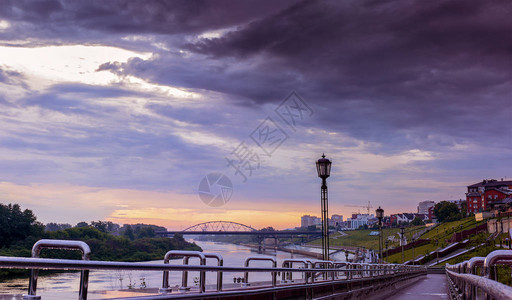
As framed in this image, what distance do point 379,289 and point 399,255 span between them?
92153 mm

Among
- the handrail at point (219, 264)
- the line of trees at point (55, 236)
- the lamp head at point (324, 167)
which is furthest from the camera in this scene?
the line of trees at point (55, 236)

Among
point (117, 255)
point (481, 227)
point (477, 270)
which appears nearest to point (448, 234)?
point (481, 227)

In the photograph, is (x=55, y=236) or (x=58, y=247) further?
(x=55, y=236)

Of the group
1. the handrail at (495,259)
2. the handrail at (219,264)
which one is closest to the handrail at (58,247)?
the handrail at (219,264)

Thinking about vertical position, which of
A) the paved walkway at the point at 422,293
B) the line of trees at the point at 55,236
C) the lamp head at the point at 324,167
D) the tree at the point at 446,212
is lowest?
the paved walkway at the point at 422,293

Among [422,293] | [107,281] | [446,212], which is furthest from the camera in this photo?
[446,212]

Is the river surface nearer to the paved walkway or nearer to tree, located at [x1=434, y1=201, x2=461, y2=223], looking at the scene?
the paved walkway

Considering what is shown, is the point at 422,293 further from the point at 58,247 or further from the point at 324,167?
the point at 58,247

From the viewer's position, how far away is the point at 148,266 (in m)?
5.61

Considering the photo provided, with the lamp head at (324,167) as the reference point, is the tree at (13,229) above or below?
below

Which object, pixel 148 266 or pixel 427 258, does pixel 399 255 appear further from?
pixel 148 266

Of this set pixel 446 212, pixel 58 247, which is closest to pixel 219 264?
pixel 58 247

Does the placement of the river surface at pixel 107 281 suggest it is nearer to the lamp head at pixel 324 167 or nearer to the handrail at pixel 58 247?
the handrail at pixel 58 247

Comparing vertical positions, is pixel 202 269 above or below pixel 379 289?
above
